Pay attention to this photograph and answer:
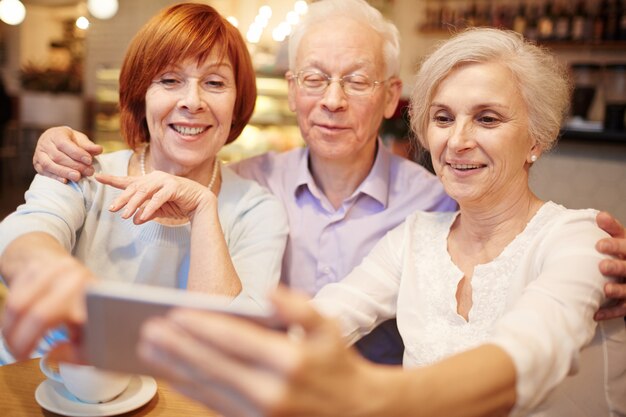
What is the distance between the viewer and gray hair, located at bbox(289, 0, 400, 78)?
2.20 meters

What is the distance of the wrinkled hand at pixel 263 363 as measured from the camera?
2.27 ft

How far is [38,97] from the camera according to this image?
30.2ft

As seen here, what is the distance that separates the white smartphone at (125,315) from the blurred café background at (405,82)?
1.32 meters

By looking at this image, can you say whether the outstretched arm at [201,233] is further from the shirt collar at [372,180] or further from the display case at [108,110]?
the display case at [108,110]

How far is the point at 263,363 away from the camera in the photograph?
70 centimetres

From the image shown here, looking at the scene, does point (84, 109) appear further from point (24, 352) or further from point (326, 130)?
point (24, 352)

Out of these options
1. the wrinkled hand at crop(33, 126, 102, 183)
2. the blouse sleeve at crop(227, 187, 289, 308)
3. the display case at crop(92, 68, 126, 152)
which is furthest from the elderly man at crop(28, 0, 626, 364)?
the display case at crop(92, 68, 126, 152)

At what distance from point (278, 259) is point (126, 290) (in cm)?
106

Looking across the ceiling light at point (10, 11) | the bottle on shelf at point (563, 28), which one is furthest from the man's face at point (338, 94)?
the ceiling light at point (10, 11)

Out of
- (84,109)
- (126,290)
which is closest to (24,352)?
(126,290)

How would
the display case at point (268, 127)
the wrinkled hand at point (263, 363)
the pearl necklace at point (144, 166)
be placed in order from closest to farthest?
the wrinkled hand at point (263, 363) < the pearl necklace at point (144, 166) < the display case at point (268, 127)

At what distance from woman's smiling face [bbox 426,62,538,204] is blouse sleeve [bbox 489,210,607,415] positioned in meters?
0.20

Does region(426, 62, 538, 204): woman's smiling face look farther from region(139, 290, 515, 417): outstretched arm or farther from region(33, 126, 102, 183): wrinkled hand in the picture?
region(33, 126, 102, 183): wrinkled hand

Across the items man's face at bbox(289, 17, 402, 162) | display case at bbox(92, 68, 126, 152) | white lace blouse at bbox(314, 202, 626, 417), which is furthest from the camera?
display case at bbox(92, 68, 126, 152)
